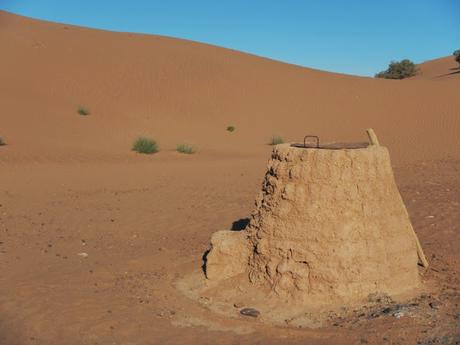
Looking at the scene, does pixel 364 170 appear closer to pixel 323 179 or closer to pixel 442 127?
pixel 323 179

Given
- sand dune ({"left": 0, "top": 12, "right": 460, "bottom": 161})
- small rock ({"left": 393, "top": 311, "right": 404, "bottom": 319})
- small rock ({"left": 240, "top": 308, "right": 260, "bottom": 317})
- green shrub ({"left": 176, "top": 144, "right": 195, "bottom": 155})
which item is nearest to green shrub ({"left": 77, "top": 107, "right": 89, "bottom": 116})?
sand dune ({"left": 0, "top": 12, "right": 460, "bottom": 161})

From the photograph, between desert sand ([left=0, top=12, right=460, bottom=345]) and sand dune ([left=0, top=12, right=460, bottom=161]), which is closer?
desert sand ([left=0, top=12, right=460, bottom=345])

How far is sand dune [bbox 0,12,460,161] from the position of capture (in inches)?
725

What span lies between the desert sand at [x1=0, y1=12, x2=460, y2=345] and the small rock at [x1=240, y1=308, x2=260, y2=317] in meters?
0.14

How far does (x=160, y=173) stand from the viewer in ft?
41.7

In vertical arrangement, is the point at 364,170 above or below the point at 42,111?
below

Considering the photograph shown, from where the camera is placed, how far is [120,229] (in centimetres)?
761

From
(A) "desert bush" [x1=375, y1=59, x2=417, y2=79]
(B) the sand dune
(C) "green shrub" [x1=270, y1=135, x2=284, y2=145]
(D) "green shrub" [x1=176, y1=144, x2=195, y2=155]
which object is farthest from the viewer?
(A) "desert bush" [x1=375, y1=59, x2=417, y2=79]

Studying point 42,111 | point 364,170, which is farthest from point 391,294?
point 42,111

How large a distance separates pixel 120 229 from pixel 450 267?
4357 millimetres

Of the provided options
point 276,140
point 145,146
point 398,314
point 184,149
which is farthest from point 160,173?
point 398,314

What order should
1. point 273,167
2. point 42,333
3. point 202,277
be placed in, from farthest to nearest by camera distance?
1. point 202,277
2. point 273,167
3. point 42,333

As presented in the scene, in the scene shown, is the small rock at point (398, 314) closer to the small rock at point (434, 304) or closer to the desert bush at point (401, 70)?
the small rock at point (434, 304)

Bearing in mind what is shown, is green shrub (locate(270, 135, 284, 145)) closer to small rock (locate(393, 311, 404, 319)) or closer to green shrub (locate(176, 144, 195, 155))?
green shrub (locate(176, 144, 195, 155))
